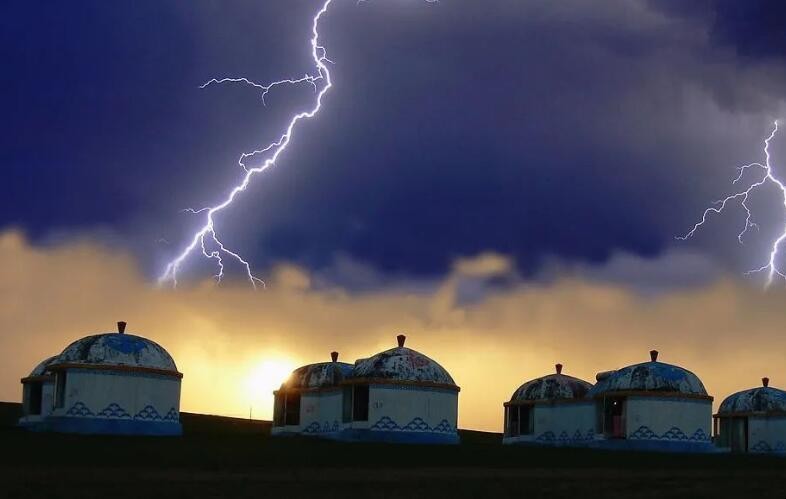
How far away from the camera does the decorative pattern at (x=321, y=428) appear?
4438 cm

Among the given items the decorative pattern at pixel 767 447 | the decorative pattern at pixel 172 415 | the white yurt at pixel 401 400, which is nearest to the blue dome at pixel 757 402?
the decorative pattern at pixel 767 447

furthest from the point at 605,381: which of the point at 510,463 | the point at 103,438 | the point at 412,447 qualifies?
the point at 103,438

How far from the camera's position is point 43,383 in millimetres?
44062

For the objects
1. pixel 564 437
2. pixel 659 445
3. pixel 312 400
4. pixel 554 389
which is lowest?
pixel 659 445

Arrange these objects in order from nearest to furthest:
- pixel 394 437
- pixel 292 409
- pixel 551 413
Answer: pixel 394 437 → pixel 292 409 → pixel 551 413

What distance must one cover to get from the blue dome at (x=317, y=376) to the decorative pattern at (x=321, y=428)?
1616 millimetres

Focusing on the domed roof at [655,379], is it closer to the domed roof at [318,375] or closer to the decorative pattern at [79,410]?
the domed roof at [318,375]

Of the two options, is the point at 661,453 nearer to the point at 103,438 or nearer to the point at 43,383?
the point at 103,438

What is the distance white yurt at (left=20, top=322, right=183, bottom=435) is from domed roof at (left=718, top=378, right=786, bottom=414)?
2641cm

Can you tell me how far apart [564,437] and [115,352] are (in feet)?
67.2

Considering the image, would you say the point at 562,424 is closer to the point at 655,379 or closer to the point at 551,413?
the point at 551,413

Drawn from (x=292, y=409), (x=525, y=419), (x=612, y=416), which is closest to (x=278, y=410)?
(x=292, y=409)

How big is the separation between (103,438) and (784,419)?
30614 millimetres

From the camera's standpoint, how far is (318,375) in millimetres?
47406
